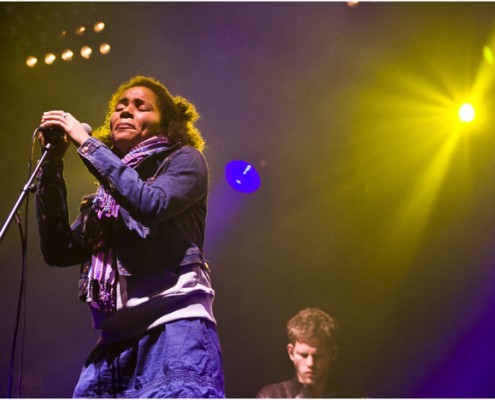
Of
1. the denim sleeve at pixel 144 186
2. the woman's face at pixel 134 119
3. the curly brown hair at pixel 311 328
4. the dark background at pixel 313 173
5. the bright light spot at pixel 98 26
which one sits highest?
the bright light spot at pixel 98 26

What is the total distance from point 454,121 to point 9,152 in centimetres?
382

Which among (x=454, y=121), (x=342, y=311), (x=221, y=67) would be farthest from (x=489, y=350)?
(x=221, y=67)

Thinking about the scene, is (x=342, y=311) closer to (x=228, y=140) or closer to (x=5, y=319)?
(x=228, y=140)

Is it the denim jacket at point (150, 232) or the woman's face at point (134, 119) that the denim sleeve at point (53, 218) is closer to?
the denim jacket at point (150, 232)

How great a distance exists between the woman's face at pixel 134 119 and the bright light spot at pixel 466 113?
364 centimetres

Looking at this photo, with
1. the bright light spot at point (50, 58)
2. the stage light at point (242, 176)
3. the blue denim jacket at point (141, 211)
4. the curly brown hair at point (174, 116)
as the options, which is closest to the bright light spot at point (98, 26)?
the bright light spot at point (50, 58)

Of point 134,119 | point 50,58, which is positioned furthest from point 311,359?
point 50,58

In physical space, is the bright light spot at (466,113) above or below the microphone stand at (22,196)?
above

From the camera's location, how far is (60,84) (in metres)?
4.08

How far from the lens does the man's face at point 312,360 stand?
3.86 metres

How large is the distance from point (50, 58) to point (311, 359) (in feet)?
9.86

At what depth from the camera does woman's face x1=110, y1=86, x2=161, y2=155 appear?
1719mm

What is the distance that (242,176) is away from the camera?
500cm

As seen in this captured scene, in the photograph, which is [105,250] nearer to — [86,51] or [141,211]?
[141,211]
